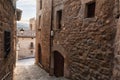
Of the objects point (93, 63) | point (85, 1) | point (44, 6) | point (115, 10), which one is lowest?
point (93, 63)

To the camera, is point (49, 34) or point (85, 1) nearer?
point (85, 1)

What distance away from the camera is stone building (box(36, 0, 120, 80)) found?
14.1 ft

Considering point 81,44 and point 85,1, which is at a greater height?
point 85,1

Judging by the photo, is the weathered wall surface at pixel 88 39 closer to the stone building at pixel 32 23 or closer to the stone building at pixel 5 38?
the stone building at pixel 5 38

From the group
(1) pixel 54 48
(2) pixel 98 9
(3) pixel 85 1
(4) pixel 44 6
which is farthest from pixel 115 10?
(4) pixel 44 6

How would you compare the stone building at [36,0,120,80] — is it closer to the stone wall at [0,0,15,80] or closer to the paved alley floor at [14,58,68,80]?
the paved alley floor at [14,58,68,80]

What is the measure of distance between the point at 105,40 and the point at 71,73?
256cm

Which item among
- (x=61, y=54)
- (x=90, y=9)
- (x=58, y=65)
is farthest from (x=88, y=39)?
Answer: (x=58, y=65)

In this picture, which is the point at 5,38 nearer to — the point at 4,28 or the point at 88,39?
the point at 4,28

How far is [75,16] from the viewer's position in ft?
20.7

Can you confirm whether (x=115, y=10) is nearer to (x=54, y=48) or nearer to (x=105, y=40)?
(x=105, y=40)

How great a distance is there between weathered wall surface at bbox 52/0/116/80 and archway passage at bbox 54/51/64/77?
4.11 feet

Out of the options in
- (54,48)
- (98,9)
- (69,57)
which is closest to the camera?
(98,9)

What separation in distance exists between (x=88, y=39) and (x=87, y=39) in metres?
0.06
